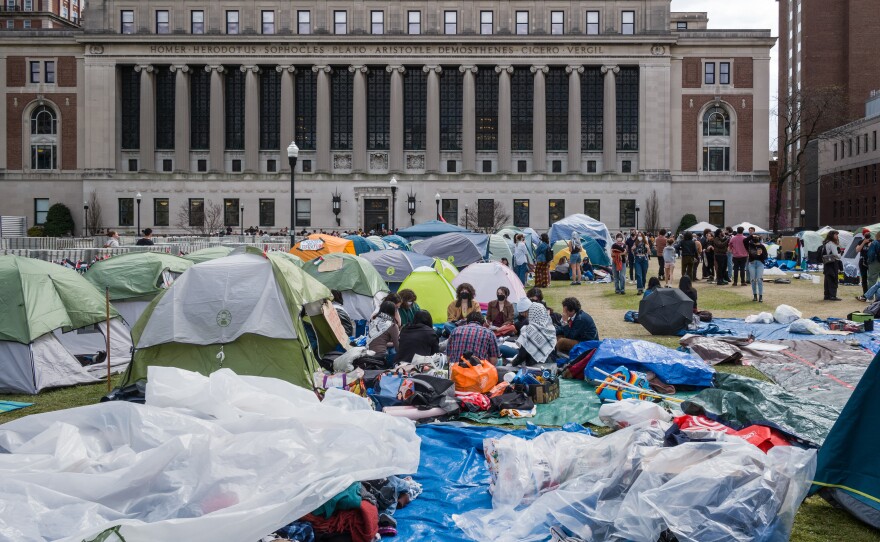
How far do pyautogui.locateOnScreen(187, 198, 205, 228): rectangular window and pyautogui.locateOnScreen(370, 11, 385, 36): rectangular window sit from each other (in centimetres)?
2035

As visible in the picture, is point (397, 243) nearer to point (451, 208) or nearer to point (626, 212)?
point (451, 208)

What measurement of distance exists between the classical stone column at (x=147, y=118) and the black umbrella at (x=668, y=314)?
5732 centimetres

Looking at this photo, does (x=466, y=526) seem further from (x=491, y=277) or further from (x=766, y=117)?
(x=766, y=117)

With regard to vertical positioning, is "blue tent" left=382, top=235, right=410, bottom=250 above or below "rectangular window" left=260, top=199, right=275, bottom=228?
below

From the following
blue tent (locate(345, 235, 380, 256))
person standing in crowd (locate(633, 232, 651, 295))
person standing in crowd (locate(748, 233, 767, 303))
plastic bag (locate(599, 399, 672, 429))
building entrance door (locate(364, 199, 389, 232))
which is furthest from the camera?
building entrance door (locate(364, 199, 389, 232))

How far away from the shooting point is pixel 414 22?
6756 centimetres

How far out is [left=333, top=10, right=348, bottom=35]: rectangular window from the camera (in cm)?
6706

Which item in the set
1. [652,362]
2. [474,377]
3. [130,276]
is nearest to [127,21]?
[130,276]

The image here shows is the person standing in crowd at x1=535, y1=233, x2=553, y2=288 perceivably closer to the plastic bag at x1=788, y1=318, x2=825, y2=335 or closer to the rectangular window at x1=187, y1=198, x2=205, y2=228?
the plastic bag at x1=788, y1=318, x2=825, y2=335

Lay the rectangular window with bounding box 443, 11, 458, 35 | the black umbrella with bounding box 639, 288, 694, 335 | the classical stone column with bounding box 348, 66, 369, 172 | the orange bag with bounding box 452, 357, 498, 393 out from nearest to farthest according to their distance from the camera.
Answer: the orange bag with bounding box 452, 357, 498, 393
the black umbrella with bounding box 639, 288, 694, 335
the classical stone column with bounding box 348, 66, 369, 172
the rectangular window with bounding box 443, 11, 458, 35

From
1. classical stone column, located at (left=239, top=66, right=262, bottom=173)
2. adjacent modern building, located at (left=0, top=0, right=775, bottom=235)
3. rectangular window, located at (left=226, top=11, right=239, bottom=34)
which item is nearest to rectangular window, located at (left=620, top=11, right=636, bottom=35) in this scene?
adjacent modern building, located at (left=0, top=0, right=775, bottom=235)

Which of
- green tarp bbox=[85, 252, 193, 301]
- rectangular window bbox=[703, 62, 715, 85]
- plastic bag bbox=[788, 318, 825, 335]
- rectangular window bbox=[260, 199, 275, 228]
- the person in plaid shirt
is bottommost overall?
plastic bag bbox=[788, 318, 825, 335]

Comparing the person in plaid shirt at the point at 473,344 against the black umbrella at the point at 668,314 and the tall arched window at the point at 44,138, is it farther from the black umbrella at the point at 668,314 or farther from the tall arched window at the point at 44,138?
the tall arched window at the point at 44,138

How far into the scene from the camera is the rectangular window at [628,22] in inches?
2630
